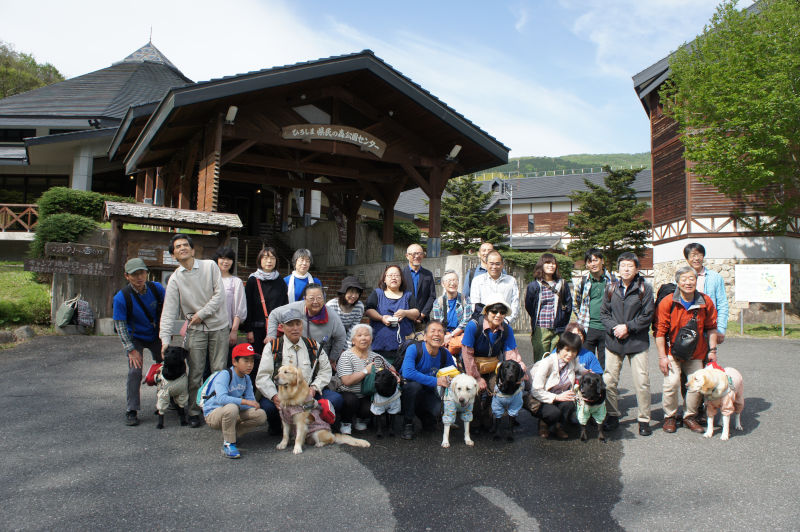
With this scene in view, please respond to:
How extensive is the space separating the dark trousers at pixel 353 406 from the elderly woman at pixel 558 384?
1.66 meters

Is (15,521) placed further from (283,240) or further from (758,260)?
(758,260)

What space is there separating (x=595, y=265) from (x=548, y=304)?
668 millimetres

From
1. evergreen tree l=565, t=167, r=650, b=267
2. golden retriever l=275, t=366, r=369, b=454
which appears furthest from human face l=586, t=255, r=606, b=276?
evergreen tree l=565, t=167, r=650, b=267

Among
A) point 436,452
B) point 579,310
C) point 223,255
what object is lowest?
point 436,452

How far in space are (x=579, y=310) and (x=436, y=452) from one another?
7.89 ft

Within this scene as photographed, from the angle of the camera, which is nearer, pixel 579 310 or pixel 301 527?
pixel 301 527

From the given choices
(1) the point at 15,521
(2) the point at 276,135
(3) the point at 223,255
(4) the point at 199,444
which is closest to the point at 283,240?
(2) the point at 276,135

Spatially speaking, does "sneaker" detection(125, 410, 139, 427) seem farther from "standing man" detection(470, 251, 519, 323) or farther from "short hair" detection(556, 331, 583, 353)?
"short hair" detection(556, 331, 583, 353)

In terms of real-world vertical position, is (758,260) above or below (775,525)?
above

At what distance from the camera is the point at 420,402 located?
500 centimetres

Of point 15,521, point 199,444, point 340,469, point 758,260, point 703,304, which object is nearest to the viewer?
point 15,521

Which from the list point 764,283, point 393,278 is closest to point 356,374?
point 393,278

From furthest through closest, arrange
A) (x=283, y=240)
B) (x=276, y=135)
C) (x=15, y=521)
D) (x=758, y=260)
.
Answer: (x=283, y=240), (x=758, y=260), (x=276, y=135), (x=15, y=521)

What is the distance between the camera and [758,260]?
61.6ft
